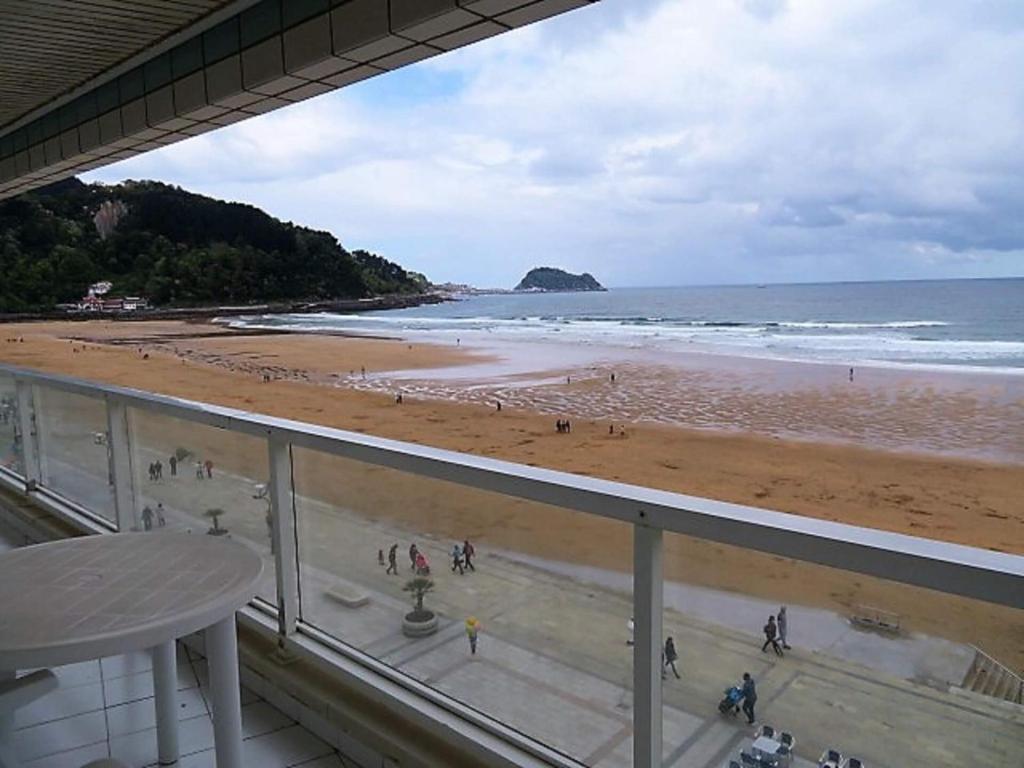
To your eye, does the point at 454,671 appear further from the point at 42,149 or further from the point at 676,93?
the point at 676,93

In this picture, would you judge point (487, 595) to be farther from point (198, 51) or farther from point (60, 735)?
point (198, 51)

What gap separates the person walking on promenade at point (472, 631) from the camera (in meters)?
1.63

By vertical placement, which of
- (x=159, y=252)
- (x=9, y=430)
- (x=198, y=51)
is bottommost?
(x=9, y=430)

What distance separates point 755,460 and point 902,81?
4253 centimetres

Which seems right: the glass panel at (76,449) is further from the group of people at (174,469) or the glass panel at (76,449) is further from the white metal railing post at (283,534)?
the white metal railing post at (283,534)

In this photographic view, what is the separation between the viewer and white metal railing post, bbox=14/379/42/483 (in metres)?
3.60

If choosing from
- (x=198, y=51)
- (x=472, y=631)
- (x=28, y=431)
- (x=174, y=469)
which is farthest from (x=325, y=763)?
(x=198, y=51)

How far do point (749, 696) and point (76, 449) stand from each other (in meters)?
3.04

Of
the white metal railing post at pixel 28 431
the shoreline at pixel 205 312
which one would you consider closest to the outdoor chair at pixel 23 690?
the white metal railing post at pixel 28 431

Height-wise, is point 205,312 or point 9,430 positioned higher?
point 9,430

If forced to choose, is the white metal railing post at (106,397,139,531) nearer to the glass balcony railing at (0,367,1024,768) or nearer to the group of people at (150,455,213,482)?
the group of people at (150,455,213,482)

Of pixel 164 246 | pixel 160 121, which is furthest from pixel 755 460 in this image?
pixel 164 246

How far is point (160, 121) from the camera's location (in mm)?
3676

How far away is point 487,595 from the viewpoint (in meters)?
1.59
